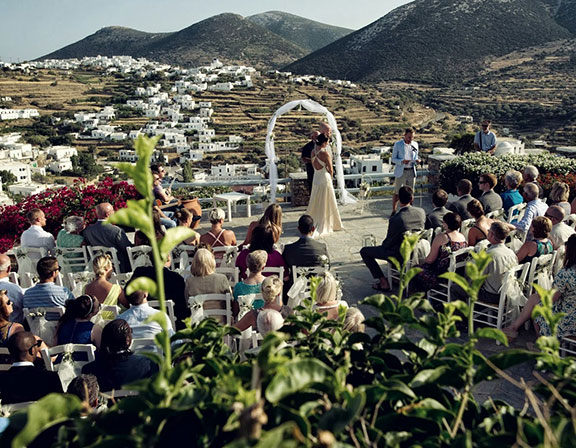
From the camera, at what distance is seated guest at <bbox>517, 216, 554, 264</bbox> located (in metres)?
4.35

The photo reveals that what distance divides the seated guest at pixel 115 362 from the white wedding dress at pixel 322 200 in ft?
15.4

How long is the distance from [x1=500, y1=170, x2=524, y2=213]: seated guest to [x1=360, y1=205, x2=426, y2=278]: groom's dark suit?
154 centimetres

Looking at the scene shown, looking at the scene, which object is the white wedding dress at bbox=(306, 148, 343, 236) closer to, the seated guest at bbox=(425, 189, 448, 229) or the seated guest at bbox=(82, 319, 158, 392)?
the seated guest at bbox=(425, 189, 448, 229)

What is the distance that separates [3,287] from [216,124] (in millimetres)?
70762

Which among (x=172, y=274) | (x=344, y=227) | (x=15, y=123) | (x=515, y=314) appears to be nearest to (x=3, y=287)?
(x=172, y=274)

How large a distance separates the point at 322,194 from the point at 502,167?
10.4 feet

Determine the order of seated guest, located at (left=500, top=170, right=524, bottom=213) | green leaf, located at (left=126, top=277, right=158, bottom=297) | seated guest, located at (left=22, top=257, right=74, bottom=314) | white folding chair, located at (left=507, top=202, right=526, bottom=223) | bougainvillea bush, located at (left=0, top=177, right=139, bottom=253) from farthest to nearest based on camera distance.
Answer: bougainvillea bush, located at (left=0, top=177, right=139, bottom=253) < seated guest, located at (left=500, top=170, right=524, bottom=213) < white folding chair, located at (left=507, top=202, right=526, bottom=223) < seated guest, located at (left=22, top=257, right=74, bottom=314) < green leaf, located at (left=126, top=277, right=158, bottom=297)

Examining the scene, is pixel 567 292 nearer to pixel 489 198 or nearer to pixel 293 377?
pixel 489 198

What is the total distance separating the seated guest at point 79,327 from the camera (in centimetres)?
338

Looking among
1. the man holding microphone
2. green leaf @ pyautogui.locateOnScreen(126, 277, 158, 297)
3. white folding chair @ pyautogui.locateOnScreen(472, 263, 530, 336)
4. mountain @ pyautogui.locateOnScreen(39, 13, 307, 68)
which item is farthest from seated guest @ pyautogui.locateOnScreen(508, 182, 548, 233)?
mountain @ pyautogui.locateOnScreen(39, 13, 307, 68)

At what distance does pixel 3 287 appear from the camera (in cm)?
395

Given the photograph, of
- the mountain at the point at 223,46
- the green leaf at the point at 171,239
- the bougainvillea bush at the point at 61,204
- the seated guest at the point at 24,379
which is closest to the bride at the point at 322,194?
the bougainvillea bush at the point at 61,204

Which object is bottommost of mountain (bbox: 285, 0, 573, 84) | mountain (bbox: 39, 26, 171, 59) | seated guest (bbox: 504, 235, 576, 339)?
seated guest (bbox: 504, 235, 576, 339)

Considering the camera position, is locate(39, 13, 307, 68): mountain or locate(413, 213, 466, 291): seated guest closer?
locate(413, 213, 466, 291): seated guest
